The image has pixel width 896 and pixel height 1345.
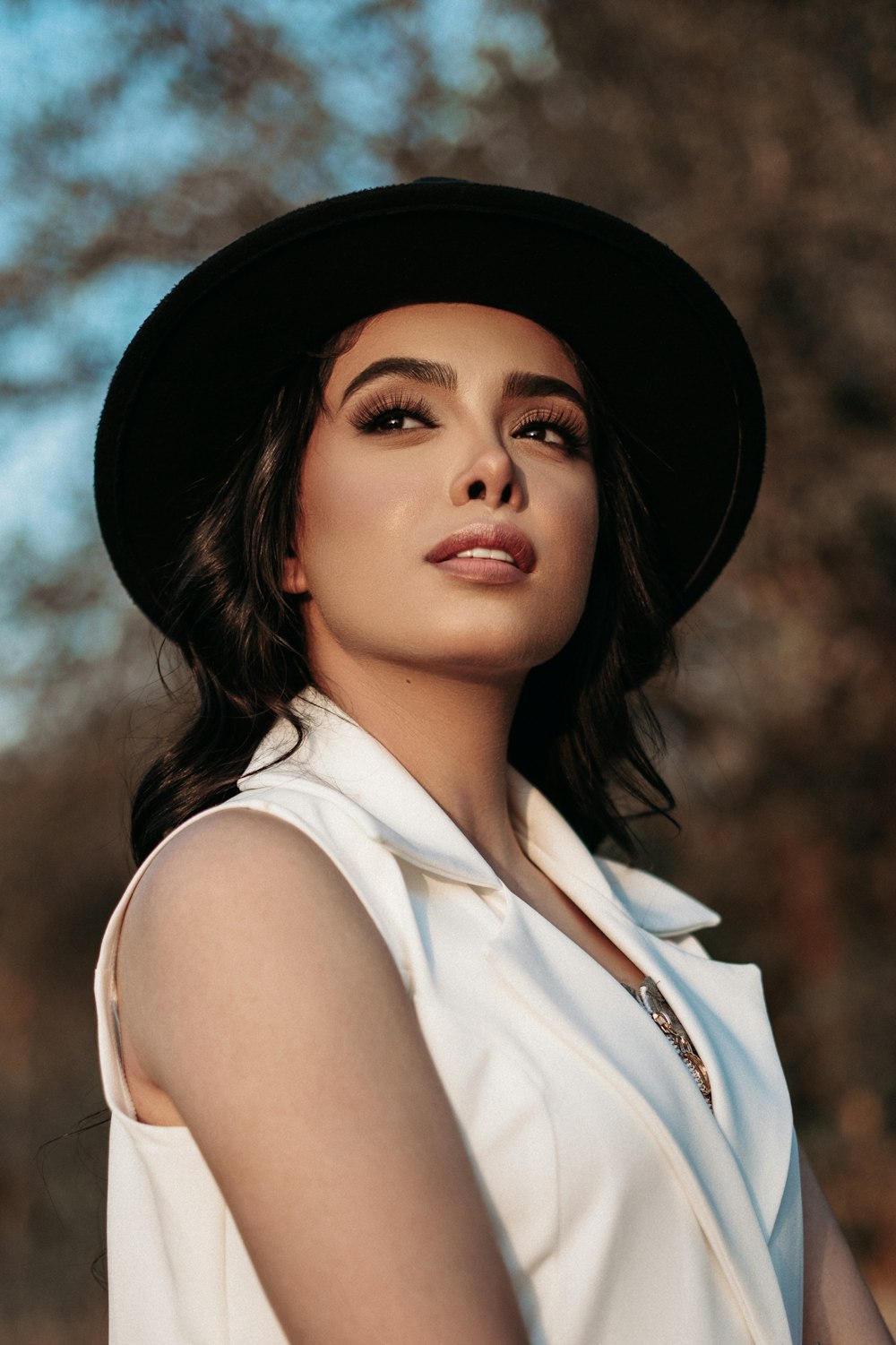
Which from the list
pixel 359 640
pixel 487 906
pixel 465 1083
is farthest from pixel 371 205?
pixel 465 1083

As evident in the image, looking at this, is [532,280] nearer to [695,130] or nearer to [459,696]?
[459,696]

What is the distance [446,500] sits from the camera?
2055 millimetres

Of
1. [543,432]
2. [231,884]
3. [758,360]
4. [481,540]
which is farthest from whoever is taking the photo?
[758,360]

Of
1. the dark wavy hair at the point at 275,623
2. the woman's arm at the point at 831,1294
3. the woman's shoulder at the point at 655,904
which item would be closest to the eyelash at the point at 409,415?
the dark wavy hair at the point at 275,623

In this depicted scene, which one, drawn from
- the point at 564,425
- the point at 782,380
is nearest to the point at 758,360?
the point at 782,380

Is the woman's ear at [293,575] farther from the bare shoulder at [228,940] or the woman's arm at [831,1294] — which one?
the woman's arm at [831,1294]

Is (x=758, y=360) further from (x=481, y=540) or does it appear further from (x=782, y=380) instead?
(x=481, y=540)

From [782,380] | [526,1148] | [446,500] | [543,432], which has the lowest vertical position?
[526,1148]

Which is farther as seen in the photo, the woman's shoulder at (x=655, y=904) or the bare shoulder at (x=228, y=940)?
the woman's shoulder at (x=655, y=904)

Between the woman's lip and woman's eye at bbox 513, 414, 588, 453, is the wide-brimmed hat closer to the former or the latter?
woman's eye at bbox 513, 414, 588, 453

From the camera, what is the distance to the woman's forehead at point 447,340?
2166mm

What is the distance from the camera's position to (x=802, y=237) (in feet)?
17.7

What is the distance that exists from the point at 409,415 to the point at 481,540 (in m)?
0.26

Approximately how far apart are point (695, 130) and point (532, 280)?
366cm
